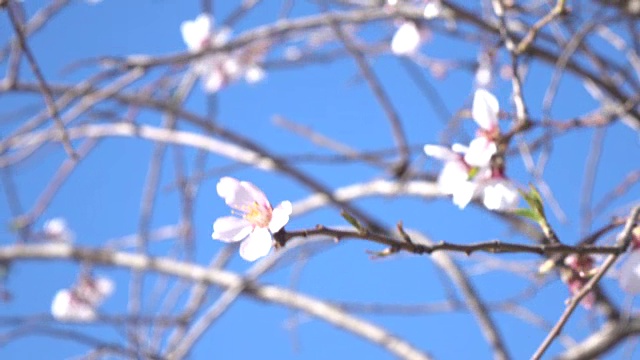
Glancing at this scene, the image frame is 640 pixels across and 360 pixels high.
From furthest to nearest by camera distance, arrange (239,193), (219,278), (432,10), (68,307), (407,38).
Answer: (68,307), (219,278), (407,38), (432,10), (239,193)

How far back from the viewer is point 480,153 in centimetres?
68

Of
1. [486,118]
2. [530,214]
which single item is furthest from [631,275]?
[486,118]

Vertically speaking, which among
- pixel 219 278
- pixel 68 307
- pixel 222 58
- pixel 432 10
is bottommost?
pixel 432 10

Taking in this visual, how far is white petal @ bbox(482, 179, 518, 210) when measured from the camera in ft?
2.22

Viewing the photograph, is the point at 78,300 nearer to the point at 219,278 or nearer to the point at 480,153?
the point at 219,278

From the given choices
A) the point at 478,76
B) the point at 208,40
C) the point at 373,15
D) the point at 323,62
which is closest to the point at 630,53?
the point at 478,76

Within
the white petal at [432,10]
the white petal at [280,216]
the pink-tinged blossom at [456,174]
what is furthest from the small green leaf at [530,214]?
the white petal at [432,10]

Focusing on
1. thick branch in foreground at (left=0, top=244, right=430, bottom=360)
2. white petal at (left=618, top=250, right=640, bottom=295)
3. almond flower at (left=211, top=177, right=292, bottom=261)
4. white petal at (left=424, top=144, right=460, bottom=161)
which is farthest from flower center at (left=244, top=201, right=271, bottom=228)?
thick branch in foreground at (left=0, top=244, right=430, bottom=360)

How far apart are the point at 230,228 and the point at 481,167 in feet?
0.85

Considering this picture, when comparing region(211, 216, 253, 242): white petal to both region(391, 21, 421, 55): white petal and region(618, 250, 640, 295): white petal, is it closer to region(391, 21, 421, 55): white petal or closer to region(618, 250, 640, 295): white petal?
region(618, 250, 640, 295): white petal

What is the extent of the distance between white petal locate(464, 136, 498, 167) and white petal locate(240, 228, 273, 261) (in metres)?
0.22

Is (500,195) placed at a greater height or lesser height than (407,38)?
lesser

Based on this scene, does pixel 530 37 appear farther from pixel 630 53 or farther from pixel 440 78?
pixel 440 78

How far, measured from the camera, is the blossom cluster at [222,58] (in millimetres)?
1719
